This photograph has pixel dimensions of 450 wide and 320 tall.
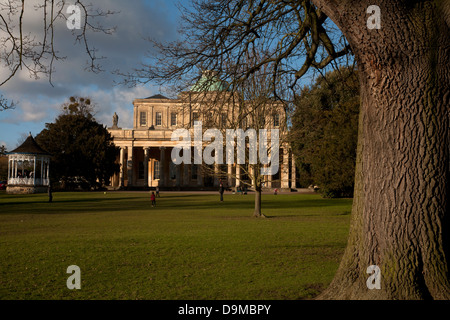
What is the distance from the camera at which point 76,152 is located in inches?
2141

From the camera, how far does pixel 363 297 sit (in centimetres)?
489

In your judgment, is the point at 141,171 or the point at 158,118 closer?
the point at 141,171

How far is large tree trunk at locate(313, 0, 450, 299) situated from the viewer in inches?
184

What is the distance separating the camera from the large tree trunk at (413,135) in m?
4.67

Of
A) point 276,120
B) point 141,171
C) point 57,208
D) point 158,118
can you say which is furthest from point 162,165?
point 276,120

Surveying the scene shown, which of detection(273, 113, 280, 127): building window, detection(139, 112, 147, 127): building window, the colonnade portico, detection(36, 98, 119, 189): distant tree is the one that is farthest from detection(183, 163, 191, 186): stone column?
detection(273, 113, 280, 127): building window

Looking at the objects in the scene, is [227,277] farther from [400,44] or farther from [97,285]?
[400,44]

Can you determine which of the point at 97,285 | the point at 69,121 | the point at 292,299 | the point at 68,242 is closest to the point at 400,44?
the point at 292,299

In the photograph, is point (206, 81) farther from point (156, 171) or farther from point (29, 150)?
point (156, 171)

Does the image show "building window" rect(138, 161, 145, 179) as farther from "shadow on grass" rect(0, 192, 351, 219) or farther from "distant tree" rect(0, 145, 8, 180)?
"shadow on grass" rect(0, 192, 351, 219)

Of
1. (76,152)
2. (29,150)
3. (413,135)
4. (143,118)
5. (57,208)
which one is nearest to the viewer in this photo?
(413,135)

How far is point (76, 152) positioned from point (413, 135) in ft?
178

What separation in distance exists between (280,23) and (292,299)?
249 inches

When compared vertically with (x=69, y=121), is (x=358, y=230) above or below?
below
